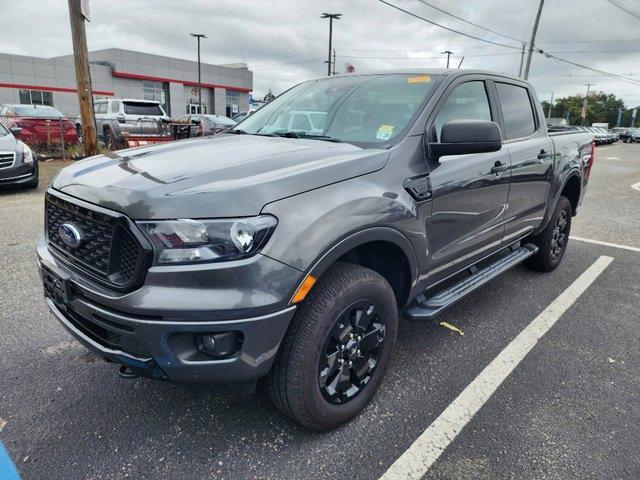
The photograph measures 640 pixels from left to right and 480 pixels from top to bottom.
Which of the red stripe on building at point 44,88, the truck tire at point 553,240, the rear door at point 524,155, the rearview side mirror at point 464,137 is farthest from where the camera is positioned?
the red stripe on building at point 44,88

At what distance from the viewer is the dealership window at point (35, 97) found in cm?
3947

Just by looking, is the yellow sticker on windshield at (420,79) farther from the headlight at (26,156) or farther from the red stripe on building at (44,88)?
the red stripe on building at (44,88)

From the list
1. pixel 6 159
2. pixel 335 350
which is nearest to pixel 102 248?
pixel 335 350

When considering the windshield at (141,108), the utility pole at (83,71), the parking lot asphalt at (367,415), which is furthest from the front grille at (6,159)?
the windshield at (141,108)

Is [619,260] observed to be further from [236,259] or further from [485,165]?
[236,259]

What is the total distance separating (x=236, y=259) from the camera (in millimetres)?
1846

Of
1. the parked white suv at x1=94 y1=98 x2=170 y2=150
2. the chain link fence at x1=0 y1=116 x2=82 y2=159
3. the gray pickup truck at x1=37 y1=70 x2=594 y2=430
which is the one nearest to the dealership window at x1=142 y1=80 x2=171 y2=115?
the parked white suv at x1=94 y1=98 x2=170 y2=150

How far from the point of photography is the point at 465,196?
9.77ft

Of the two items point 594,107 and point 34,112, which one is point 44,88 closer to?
point 34,112

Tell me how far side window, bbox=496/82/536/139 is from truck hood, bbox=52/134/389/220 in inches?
A: 69.2

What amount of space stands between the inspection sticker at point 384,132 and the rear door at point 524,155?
3.99 feet

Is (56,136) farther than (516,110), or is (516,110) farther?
(56,136)

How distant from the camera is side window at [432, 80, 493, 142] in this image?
2.96 metres

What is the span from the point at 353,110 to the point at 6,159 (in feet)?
25.0
